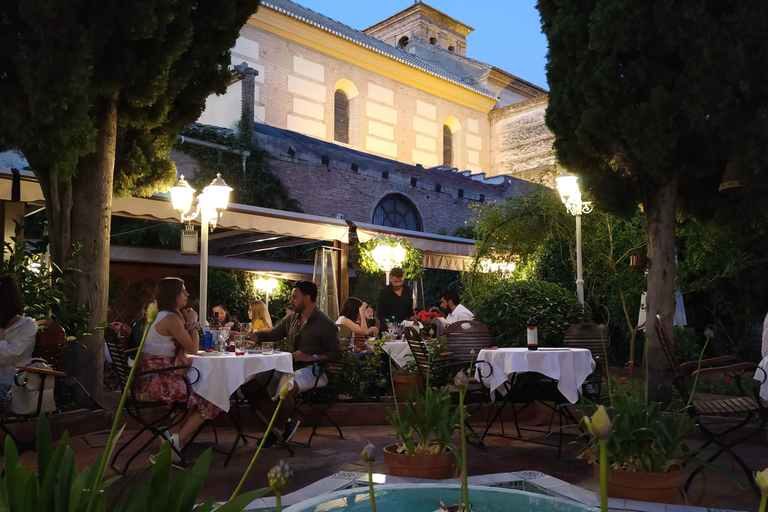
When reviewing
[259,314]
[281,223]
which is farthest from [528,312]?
[259,314]

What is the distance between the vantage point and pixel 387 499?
262 cm

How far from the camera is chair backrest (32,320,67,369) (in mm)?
4883

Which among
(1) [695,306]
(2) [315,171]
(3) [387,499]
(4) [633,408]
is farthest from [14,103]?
(2) [315,171]

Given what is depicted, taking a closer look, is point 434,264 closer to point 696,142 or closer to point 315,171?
point 696,142

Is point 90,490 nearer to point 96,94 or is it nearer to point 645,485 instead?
point 645,485

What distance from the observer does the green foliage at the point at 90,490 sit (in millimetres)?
1322

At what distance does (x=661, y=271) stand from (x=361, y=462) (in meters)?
3.49

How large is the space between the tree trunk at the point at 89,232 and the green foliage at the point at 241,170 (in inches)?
429

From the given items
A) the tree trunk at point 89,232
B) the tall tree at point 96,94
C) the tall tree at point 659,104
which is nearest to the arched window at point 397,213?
the tall tree at point 659,104

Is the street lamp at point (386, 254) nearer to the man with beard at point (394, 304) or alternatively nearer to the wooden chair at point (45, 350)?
the man with beard at point (394, 304)

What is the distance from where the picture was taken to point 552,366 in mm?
5141

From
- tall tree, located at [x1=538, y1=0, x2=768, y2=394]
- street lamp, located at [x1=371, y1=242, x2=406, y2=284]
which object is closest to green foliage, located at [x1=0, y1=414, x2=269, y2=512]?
tall tree, located at [x1=538, y1=0, x2=768, y2=394]

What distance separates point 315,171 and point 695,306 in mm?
11381

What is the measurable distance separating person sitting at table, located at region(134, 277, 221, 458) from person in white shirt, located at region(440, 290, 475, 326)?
2.93 metres
